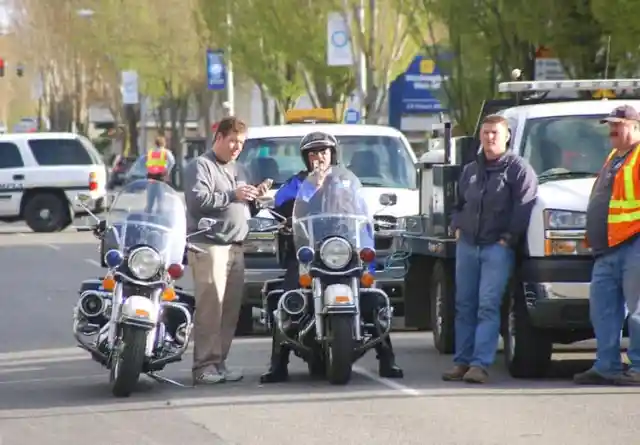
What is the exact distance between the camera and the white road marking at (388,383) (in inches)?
445

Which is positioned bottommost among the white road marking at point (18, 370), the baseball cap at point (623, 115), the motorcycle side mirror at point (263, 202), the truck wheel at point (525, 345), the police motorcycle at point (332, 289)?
the white road marking at point (18, 370)

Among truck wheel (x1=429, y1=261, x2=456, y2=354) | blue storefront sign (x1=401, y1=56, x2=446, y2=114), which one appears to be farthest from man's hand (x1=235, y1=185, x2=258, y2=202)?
blue storefront sign (x1=401, y1=56, x2=446, y2=114)

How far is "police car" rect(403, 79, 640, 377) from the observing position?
11.5 meters

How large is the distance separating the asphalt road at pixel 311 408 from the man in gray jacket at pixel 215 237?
30cm

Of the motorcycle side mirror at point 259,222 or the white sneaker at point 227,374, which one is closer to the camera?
the white sneaker at point 227,374

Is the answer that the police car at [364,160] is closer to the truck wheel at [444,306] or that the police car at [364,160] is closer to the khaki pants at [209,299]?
the truck wheel at [444,306]

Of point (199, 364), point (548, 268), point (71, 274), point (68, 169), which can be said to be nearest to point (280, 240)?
point (199, 364)

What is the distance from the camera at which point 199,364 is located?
11898 mm

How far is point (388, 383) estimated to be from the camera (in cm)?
1180

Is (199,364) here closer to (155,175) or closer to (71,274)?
(155,175)

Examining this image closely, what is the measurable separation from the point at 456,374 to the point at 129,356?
2.36 m

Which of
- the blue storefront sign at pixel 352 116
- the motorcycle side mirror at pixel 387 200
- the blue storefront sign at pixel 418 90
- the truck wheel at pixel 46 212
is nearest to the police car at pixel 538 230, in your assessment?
the motorcycle side mirror at pixel 387 200

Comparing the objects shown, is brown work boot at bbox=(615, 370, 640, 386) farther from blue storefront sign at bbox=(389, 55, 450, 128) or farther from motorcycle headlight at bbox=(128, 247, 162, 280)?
blue storefront sign at bbox=(389, 55, 450, 128)

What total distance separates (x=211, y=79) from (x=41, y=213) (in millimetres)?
13156
